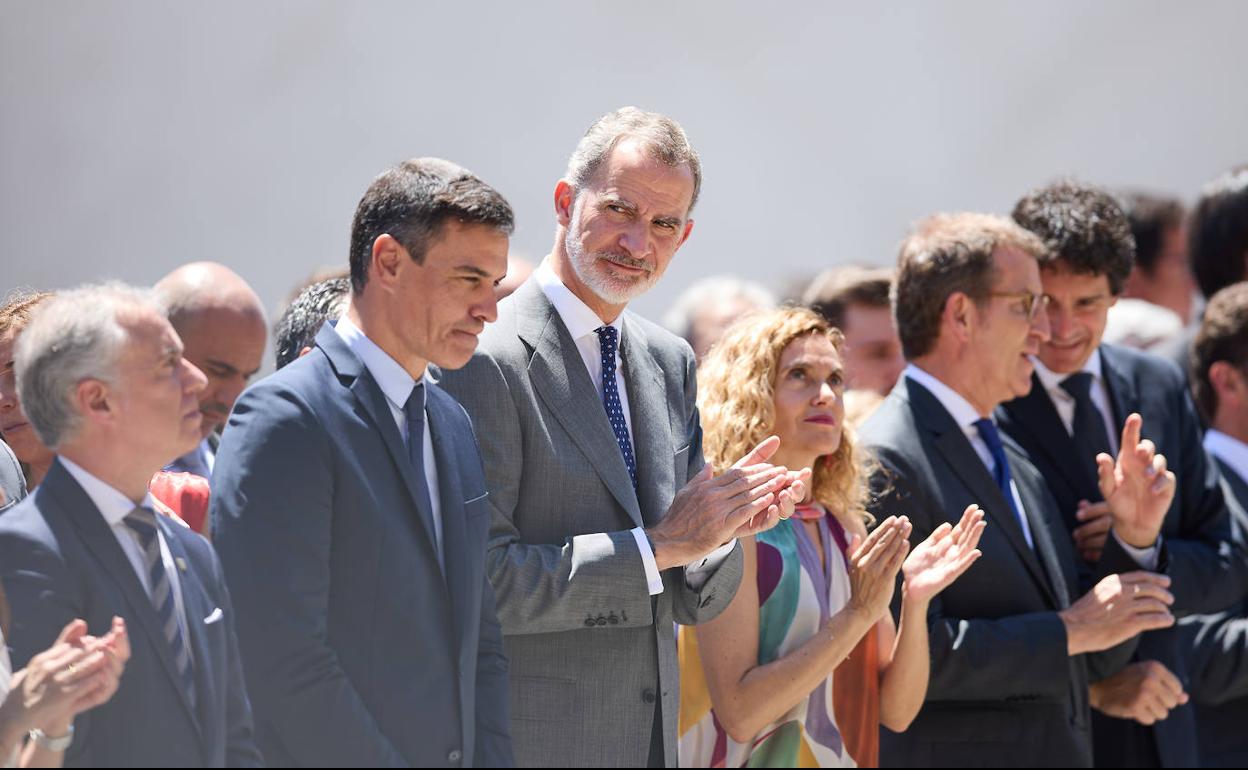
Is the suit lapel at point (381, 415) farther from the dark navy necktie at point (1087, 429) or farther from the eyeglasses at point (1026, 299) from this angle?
the dark navy necktie at point (1087, 429)

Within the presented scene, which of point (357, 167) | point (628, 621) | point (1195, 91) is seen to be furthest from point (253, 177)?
point (1195, 91)

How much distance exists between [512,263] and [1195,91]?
4030mm

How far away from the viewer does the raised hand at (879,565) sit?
3598mm

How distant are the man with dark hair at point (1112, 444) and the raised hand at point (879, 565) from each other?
3.13ft

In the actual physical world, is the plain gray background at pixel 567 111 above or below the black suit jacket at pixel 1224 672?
above

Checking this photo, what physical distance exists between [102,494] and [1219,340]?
3757mm

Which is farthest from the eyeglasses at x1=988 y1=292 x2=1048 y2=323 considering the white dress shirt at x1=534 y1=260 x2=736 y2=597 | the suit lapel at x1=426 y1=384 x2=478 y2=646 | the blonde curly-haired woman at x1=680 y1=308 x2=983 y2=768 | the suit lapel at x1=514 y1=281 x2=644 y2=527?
the suit lapel at x1=426 y1=384 x2=478 y2=646

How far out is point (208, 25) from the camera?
5.10 m

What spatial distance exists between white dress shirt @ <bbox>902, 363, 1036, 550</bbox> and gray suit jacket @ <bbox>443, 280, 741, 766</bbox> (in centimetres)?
117

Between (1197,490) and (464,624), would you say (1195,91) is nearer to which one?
(1197,490)

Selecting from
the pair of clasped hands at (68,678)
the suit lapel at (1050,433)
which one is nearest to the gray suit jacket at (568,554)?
the pair of clasped hands at (68,678)

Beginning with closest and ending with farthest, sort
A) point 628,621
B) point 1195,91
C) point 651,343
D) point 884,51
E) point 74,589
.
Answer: point 74,589 → point 628,621 → point 651,343 → point 884,51 → point 1195,91

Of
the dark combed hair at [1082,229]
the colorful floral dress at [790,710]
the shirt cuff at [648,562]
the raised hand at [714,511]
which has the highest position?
the dark combed hair at [1082,229]

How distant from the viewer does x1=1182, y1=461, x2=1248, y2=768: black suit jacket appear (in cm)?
465
